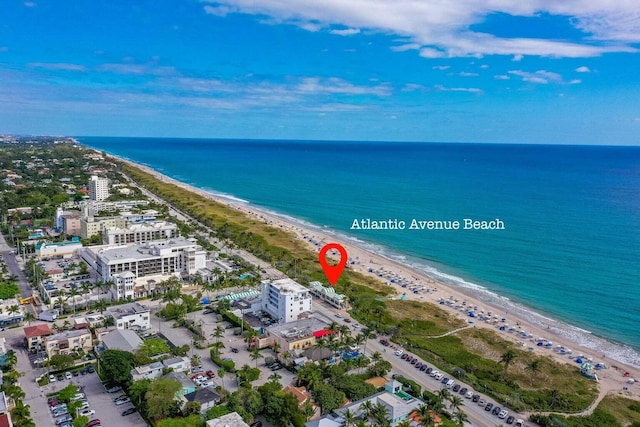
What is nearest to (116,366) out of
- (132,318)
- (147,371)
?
(147,371)

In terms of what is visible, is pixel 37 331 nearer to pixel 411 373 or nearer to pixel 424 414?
pixel 411 373

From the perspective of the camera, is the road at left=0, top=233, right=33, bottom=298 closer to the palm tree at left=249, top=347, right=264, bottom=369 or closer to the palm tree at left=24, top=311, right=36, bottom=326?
the palm tree at left=24, top=311, right=36, bottom=326

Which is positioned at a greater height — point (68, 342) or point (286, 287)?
point (286, 287)

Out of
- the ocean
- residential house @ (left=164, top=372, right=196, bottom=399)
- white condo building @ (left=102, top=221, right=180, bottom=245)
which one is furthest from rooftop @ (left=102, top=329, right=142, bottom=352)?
the ocean

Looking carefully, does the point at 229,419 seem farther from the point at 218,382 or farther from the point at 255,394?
the point at 218,382

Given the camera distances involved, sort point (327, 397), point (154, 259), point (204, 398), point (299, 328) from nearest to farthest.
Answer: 1. point (204, 398)
2. point (327, 397)
3. point (299, 328)
4. point (154, 259)

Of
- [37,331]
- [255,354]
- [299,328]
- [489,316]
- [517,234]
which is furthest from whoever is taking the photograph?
[517,234]
